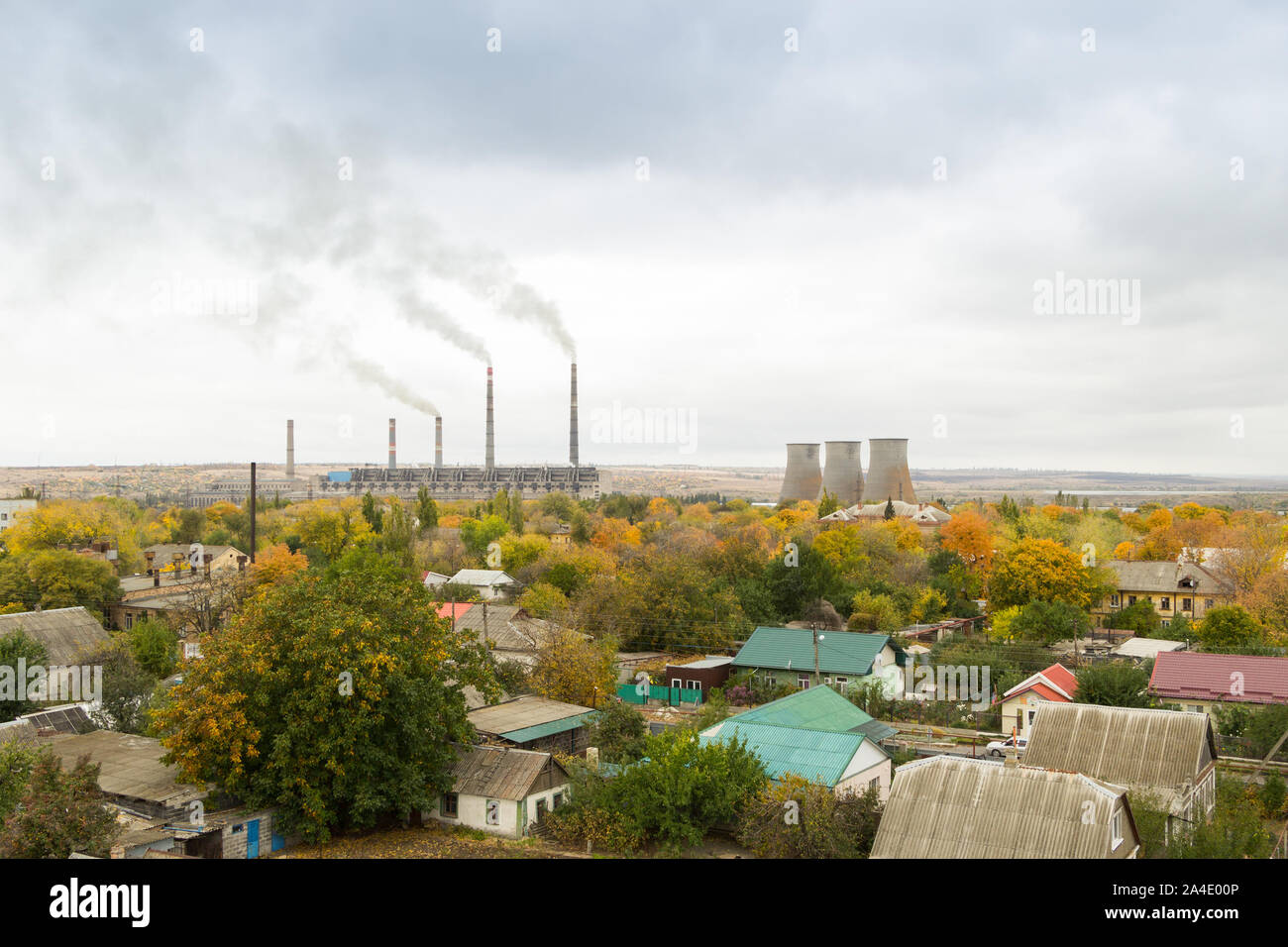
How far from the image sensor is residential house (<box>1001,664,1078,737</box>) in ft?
79.3

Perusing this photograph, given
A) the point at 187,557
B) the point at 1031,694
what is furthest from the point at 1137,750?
the point at 187,557

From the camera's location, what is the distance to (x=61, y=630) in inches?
1127

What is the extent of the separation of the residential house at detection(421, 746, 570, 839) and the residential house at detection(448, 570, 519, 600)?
22566 mm

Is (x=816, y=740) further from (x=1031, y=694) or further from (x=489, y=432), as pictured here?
(x=489, y=432)

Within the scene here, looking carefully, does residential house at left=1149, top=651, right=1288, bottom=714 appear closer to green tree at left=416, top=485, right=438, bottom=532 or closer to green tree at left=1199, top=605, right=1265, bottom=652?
green tree at left=1199, top=605, right=1265, bottom=652

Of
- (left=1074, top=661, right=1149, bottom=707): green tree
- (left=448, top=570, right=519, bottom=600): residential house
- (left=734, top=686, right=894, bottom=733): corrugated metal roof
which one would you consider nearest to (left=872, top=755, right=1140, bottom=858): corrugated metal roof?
(left=734, top=686, right=894, bottom=733): corrugated metal roof

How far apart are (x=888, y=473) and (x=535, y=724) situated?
64.7 m

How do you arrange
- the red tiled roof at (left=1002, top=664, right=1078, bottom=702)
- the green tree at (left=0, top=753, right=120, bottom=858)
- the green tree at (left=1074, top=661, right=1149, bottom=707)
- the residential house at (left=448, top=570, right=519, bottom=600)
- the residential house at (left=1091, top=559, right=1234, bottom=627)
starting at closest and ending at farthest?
the green tree at (left=0, top=753, right=120, bottom=858) < the green tree at (left=1074, top=661, right=1149, bottom=707) < the red tiled roof at (left=1002, top=664, right=1078, bottom=702) < the residential house at (left=1091, top=559, right=1234, bottom=627) < the residential house at (left=448, top=570, right=519, bottom=600)

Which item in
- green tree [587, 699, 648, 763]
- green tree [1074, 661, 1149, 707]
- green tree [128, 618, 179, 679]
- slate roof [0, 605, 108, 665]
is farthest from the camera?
green tree [128, 618, 179, 679]

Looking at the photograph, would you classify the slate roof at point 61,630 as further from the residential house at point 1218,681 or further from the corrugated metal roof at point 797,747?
the residential house at point 1218,681

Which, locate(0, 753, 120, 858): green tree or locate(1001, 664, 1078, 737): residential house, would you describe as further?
locate(1001, 664, 1078, 737): residential house

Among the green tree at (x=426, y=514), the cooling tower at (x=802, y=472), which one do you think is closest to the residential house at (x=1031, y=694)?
the green tree at (x=426, y=514)

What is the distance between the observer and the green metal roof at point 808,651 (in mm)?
29188
